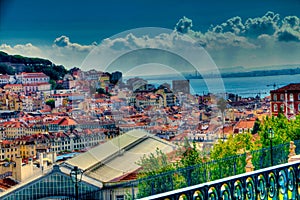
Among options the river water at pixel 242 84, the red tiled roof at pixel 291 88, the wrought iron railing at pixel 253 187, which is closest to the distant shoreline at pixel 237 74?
the river water at pixel 242 84

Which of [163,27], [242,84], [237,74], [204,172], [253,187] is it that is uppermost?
[163,27]

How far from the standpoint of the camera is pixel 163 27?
39.5ft

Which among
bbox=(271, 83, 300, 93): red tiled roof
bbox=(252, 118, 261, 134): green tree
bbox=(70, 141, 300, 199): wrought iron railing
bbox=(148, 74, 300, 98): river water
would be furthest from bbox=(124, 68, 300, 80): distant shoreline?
bbox=(70, 141, 300, 199): wrought iron railing

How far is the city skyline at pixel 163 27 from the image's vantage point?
1070 cm

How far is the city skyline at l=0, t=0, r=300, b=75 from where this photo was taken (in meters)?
10.7

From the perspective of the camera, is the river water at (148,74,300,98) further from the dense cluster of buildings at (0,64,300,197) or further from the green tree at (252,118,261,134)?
the green tree at (252,118,261,134)

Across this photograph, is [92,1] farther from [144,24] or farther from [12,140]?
[12,140]

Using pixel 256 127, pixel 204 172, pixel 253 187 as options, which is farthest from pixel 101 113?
pixel 253 187

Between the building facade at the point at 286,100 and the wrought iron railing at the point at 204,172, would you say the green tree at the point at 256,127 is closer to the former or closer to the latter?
the building facade at the point at 286,100

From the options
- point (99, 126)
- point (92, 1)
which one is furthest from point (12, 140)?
point (92, 1)

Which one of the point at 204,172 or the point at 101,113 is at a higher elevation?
the point at 101,113

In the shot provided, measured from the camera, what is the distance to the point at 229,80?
37.1 feet

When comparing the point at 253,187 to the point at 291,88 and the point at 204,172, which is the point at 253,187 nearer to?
the point at 204,172

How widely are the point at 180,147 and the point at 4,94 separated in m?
4.63
